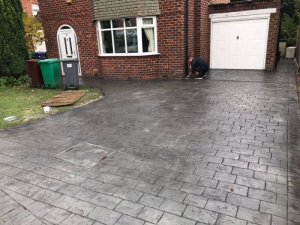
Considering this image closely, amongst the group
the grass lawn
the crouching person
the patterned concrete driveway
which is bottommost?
the patterned concrete driveway

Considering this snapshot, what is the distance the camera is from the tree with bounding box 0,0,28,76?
11453 millimetres

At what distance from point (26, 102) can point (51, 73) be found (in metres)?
2.08

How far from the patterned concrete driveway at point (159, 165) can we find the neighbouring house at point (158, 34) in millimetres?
4166

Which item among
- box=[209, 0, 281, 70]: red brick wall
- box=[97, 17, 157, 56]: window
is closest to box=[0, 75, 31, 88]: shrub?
box=[97, 17, 157, 56]: window

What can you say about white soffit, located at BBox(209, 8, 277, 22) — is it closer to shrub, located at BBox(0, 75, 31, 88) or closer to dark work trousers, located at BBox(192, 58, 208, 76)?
dark work trousers, located at BBox(192, 58, 208, 76)

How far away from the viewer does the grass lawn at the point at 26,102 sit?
7.26 metres

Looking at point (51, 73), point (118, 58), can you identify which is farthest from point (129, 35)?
point (51, 73)

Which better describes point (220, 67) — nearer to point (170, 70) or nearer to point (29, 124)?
point (170, 70)

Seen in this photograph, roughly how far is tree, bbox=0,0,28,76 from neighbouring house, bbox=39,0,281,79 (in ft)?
5.05

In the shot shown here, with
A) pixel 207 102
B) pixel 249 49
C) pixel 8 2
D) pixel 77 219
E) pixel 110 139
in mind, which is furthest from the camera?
pixel 249 49

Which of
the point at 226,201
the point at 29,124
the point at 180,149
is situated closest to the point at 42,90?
the point at 29,124

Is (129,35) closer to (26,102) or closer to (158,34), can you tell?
(158,34)

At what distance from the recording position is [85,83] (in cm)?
1157

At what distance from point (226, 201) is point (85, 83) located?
9407 millimetres
